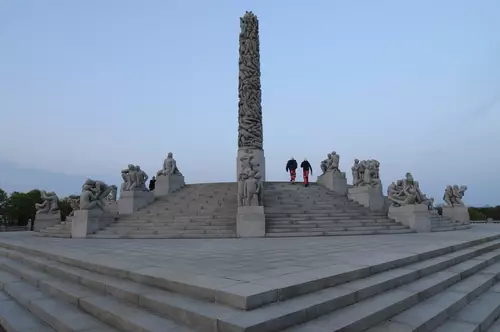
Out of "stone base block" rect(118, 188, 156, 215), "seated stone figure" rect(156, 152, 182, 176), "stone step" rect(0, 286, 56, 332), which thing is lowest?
"stone step" rect(0, 286, 56, 332)

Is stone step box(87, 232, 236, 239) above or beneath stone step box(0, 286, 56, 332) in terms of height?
above

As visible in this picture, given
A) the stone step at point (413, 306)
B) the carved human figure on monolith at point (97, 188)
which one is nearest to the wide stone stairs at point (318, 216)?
the stone step at point (413, 306)

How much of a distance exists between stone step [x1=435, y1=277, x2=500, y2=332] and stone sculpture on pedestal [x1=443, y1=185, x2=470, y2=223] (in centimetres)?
1668

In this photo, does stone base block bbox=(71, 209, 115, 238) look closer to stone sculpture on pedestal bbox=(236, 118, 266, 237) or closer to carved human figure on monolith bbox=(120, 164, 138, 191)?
carved human figure on monolith bbox=(120, 164, 138, 191)

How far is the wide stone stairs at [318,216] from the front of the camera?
547 inches

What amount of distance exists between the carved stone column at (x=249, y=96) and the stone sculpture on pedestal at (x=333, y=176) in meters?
4.69

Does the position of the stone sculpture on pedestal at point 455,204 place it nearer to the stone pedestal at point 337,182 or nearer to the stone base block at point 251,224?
the stone pedestal at point 337,182

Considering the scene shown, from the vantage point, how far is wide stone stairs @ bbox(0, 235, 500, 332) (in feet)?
11.3

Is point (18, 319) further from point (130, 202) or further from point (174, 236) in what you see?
point (130, 202)

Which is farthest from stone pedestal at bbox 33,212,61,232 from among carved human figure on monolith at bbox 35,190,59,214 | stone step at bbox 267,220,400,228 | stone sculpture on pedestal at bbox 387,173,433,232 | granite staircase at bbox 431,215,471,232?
granite staircase at bbox 431,215,471,232

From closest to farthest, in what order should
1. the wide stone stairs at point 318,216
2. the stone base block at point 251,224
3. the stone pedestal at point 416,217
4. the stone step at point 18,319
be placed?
the stone step at point 18,319, the stone base block at point 251,224, the wide stone stairs at point 318,216, the stone pedestal at point 416,217

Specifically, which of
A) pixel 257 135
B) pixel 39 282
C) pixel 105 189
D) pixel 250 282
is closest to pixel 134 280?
pixel 250 282

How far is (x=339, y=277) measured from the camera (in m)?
4.62

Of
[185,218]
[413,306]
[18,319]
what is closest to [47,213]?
[185,218]
